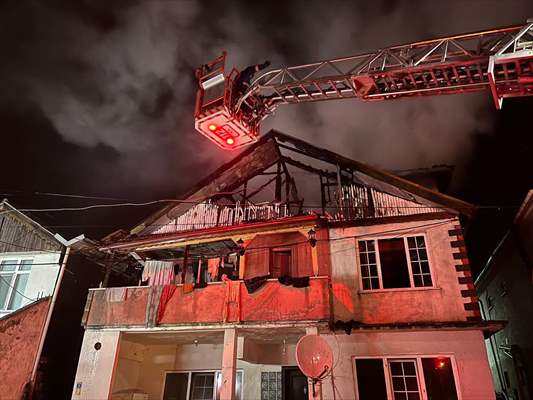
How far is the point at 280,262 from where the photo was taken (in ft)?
50.6

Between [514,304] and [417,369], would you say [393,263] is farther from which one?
[514,304]

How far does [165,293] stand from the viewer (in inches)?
563

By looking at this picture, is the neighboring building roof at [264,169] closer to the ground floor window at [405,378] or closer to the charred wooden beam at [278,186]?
the charred wooden beam at [278,186]

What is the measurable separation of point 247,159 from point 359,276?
845 centimetres

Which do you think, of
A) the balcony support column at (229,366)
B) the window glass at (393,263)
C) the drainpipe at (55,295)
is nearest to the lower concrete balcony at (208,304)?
the balcony support column at (229,366)

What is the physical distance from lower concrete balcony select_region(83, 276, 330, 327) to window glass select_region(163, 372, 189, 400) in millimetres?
4139

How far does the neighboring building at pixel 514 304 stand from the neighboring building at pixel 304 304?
12.1 feet

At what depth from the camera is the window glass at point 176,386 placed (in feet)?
53.4

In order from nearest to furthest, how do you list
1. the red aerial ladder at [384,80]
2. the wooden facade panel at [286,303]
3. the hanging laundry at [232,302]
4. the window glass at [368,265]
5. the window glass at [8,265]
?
the red aerial ladder at [384,80], the wooden facade panel at [286,303], the hanging laundry at [232,302], the window glass at [368,265], the window glass at [8,265]

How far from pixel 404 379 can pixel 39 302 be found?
15.3 meters

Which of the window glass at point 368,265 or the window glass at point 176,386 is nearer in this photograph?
the window glass at point 368,265

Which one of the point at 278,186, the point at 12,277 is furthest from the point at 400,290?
the point at 12,277

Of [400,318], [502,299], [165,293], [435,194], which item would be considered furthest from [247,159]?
[502,299]

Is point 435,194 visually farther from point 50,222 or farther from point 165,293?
point 50,222
